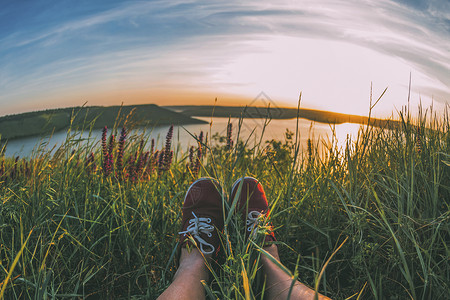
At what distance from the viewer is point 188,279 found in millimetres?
1630

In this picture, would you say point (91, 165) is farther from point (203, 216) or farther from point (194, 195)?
point (203, 216)

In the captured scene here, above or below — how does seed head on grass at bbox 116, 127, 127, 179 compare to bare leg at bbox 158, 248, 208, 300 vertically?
above

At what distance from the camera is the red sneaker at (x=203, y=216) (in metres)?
2.00

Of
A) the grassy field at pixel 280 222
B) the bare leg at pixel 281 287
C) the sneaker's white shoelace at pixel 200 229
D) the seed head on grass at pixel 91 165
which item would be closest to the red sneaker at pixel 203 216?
the sneaker's white shoelace at pixel 200 229

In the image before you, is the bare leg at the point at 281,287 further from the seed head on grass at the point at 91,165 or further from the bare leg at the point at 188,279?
the seed head on grass at the point at 91,165

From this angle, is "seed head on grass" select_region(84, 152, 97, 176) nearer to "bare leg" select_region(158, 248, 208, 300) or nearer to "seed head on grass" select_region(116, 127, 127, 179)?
"seed head on grass" select_region(116, 127, 127, 179)

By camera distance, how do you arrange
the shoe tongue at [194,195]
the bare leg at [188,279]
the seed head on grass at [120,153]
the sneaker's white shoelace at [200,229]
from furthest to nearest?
the seed head on grass at [120,153] → the shoe tongue at [194,195] → the sneaker's white shoelace at [200,229] → the bare leg at [188,279]

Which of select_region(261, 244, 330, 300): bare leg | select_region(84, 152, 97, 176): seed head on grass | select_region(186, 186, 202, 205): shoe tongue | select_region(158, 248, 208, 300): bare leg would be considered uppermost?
select_region(84, 152, 97, 176): seed head on grass

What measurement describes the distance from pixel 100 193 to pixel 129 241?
1.75 feet

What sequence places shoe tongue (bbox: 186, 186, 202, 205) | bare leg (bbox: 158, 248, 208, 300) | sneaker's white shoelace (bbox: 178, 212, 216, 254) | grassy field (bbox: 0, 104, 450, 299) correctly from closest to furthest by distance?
bare leg (bbox: 158, 248, 208, 300) → grassy field (bbox: 0, 104, 450, 299) → sneaker's white shoelace (bbox: 178, 212, 216, 254) → shoe tongue (bbox: 186, 186, 202, 205)

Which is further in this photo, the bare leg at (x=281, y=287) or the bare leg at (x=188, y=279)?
the bare leg at (x=188, y=279)

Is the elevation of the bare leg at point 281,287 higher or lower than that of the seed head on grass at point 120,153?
lower

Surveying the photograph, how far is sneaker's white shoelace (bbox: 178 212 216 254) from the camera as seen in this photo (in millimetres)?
1983

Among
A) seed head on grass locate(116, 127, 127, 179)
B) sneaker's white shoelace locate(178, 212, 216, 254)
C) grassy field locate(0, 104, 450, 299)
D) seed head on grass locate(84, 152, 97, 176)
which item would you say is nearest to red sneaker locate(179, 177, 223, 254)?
sneaker's white shoelace locate(178, 212, 216, 254)
